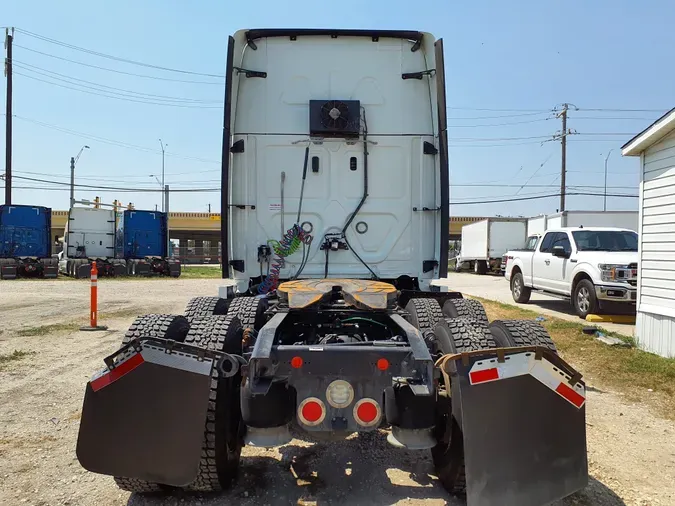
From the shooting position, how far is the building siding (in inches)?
278

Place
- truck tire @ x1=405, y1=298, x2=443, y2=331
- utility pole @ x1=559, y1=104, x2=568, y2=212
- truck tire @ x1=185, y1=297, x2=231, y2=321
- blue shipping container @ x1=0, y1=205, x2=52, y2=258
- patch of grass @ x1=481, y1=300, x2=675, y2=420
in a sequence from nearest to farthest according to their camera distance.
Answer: truck tire @ x1=405, y1=298, x2=443, y2=331, truck tire @ x1=185, y1=297, x2=231, y2=321, patch of grass @ x1=481, y1=300, x2=675, y2=420, blue shipping container @ x1=0, y1=205, x2=52, y2=258, utility pole @ x1=559, y1=104, x2=568, y2=212

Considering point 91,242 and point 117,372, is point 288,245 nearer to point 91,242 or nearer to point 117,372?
point 117,372

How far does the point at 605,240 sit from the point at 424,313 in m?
9.52

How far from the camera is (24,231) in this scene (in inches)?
907

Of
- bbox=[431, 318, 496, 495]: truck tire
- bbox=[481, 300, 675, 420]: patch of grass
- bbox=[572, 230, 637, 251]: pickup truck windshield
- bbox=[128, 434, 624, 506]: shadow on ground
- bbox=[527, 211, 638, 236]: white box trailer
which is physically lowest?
bbox=[128, 434, 624, 506]: shadow on ground

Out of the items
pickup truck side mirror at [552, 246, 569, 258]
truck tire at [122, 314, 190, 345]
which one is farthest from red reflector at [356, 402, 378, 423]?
pickup truck side mirror at [552, 246, 569, 258]

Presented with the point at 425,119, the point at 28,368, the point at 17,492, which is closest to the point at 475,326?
the point at 425,119

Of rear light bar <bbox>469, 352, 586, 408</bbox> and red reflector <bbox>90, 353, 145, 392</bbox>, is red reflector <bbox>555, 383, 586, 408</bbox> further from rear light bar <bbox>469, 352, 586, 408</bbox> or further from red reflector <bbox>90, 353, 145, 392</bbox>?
red reflector <bbox>90, 353, 145, 392</bbox>

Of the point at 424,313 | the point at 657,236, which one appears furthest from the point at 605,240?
the point at 424,313

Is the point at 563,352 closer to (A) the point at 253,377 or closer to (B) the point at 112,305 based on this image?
(A) the point at 253,377

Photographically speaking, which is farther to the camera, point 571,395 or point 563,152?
point 563,152

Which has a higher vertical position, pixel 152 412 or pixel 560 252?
pixel 560 252

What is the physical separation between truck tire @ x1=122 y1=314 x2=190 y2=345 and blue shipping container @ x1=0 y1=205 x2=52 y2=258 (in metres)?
23.2

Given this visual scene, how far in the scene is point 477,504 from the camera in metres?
2.43
